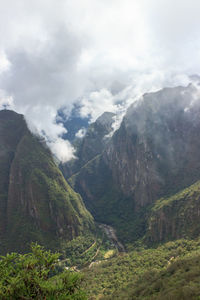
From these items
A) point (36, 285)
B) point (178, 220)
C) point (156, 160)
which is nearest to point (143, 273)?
point (178, 220)

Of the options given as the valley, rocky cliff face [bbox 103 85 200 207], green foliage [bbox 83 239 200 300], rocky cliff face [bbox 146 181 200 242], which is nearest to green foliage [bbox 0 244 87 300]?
green foliage [bbox 83 239 200 300]

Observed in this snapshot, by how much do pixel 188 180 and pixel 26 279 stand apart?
13656 cm

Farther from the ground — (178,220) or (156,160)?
(156,160)

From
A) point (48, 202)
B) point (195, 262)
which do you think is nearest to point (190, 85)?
point (48, 202)

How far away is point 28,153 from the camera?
474 ft

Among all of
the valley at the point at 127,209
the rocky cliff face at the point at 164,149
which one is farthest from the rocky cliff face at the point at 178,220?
the rocky cliff face at the point at 164,149

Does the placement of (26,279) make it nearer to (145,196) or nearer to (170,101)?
(145,196)

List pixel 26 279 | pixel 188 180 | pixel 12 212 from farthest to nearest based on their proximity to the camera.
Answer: pixel 188 180 < pixel 12 212 < pixel 26 279

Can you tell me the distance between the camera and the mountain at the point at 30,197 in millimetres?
109756

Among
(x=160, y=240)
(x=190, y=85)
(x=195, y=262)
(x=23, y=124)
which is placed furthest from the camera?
(x=190, y=85)

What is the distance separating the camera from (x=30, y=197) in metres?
126

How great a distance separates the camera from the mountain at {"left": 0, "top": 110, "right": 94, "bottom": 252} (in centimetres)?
10976

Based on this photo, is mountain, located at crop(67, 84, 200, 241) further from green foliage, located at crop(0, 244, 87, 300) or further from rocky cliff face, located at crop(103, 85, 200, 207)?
green foliage, located at crop(0, 244, 87, 300)

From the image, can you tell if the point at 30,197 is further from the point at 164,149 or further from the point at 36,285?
the point at 164,149
